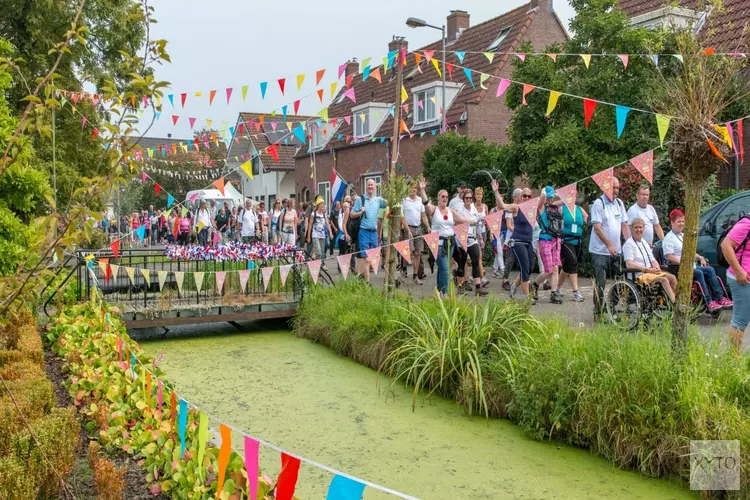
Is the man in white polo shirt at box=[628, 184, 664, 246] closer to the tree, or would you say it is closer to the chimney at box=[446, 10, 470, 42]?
the tree

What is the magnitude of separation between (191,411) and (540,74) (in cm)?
1181

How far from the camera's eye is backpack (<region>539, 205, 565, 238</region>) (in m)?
9.36

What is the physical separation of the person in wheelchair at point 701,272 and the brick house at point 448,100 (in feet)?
39.0

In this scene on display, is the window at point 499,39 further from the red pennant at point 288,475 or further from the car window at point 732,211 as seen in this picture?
the red pennant at point 288,475

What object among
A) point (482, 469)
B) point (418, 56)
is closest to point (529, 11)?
point (418, 56)

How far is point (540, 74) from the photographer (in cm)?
1384

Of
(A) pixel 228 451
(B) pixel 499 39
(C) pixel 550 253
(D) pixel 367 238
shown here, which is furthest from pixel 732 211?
(B) pixel 499 39

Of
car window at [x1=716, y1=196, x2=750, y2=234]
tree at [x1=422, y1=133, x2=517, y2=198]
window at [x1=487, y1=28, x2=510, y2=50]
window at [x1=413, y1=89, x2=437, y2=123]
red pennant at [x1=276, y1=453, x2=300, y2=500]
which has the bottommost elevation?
red pennant at [x1=276, y1=453, x2=300, y2=500]

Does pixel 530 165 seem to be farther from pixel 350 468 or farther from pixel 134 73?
pixel 134 73

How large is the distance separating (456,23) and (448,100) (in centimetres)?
607

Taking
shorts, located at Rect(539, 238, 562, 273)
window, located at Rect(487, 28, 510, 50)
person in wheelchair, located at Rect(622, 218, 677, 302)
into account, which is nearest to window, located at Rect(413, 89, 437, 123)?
window, located at Rect(487, 28, 510, 50)

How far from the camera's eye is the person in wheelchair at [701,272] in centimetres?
789

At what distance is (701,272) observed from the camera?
314 inches

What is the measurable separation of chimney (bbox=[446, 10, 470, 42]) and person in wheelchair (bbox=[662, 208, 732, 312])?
2157cm
